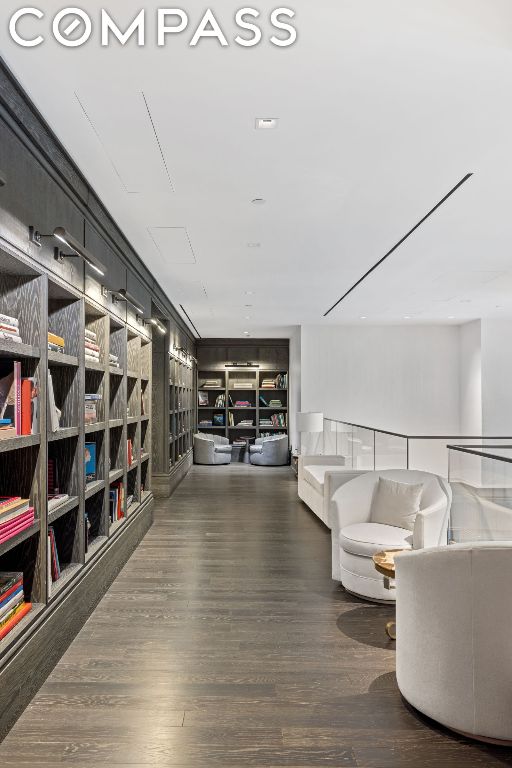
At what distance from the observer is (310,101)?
2439 millimetres

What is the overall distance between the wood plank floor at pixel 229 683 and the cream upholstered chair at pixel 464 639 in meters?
0.12

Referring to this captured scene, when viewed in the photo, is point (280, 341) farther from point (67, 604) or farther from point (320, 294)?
point (67, 604)

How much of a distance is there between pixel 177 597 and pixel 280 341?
9160 millimetres

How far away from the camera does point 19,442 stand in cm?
243

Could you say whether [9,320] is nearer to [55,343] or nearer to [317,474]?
[55,343]

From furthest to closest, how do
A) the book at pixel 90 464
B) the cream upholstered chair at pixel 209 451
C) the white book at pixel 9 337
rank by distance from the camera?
1. the cream upholstered chair at pixel 209 451
2. the book at pixel 90 464
3. the white book at pixel 9 337

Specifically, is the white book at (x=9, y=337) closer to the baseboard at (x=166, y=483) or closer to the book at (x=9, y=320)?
the book at (x=9, y=320)

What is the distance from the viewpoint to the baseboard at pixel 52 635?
2295 millimetres

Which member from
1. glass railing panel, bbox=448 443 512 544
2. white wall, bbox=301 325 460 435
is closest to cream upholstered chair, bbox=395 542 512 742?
glass railing panel, bbox=448 443 512 544

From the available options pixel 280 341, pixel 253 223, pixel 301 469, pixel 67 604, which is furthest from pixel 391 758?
pixel 280 341

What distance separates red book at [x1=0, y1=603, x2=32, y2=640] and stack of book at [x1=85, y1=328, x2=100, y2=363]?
1.55m

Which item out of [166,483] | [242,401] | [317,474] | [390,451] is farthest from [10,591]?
[242,401]

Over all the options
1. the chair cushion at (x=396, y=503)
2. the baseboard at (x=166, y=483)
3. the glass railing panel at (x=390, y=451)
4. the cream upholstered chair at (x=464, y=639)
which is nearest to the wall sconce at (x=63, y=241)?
the cream upholstered chair at (x=464, y=639)

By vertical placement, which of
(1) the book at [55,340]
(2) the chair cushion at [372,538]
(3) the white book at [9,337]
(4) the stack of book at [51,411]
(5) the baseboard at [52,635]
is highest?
(1) the book at [55,340]
